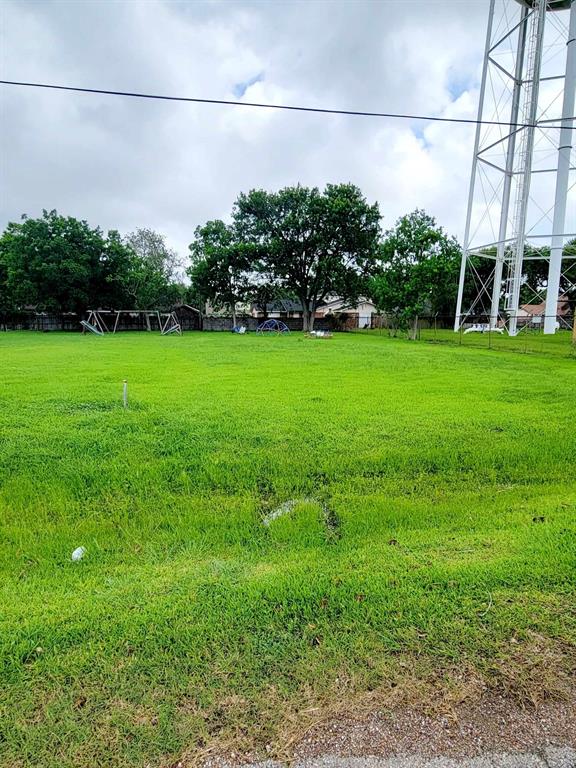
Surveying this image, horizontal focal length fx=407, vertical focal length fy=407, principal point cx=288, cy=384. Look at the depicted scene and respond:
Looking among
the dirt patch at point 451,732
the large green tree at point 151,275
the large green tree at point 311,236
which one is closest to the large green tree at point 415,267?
the large green tree at point 311,236

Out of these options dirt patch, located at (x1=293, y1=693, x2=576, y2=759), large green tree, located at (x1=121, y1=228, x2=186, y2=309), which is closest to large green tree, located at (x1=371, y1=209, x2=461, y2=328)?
large green tree, located at (x1=121, y1=228, x2=186, y2=309)

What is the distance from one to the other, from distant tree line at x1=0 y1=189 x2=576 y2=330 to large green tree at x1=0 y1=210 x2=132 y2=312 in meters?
0.06

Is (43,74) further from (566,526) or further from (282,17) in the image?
(566,526)

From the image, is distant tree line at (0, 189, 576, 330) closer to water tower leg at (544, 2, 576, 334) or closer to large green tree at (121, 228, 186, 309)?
large green tree at (121, 228, 186, 309)

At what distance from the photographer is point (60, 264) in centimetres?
2641

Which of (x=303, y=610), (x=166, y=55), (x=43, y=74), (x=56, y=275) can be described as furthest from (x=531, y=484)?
(x=56, y=275)

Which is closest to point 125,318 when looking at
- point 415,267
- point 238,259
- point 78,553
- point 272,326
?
point 238,259

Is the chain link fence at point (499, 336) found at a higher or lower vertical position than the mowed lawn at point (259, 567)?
Result: higher

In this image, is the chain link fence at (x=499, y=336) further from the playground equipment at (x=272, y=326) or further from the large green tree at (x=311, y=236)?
the playground equipment at (x=272, y=326)

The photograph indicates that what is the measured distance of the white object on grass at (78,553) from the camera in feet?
8.78

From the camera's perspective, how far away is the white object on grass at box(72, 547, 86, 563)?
268 centimetres

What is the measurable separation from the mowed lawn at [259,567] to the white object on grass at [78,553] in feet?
0.18

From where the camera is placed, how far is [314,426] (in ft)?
16.3

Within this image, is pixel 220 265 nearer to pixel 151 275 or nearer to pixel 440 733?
pixel 151 275
